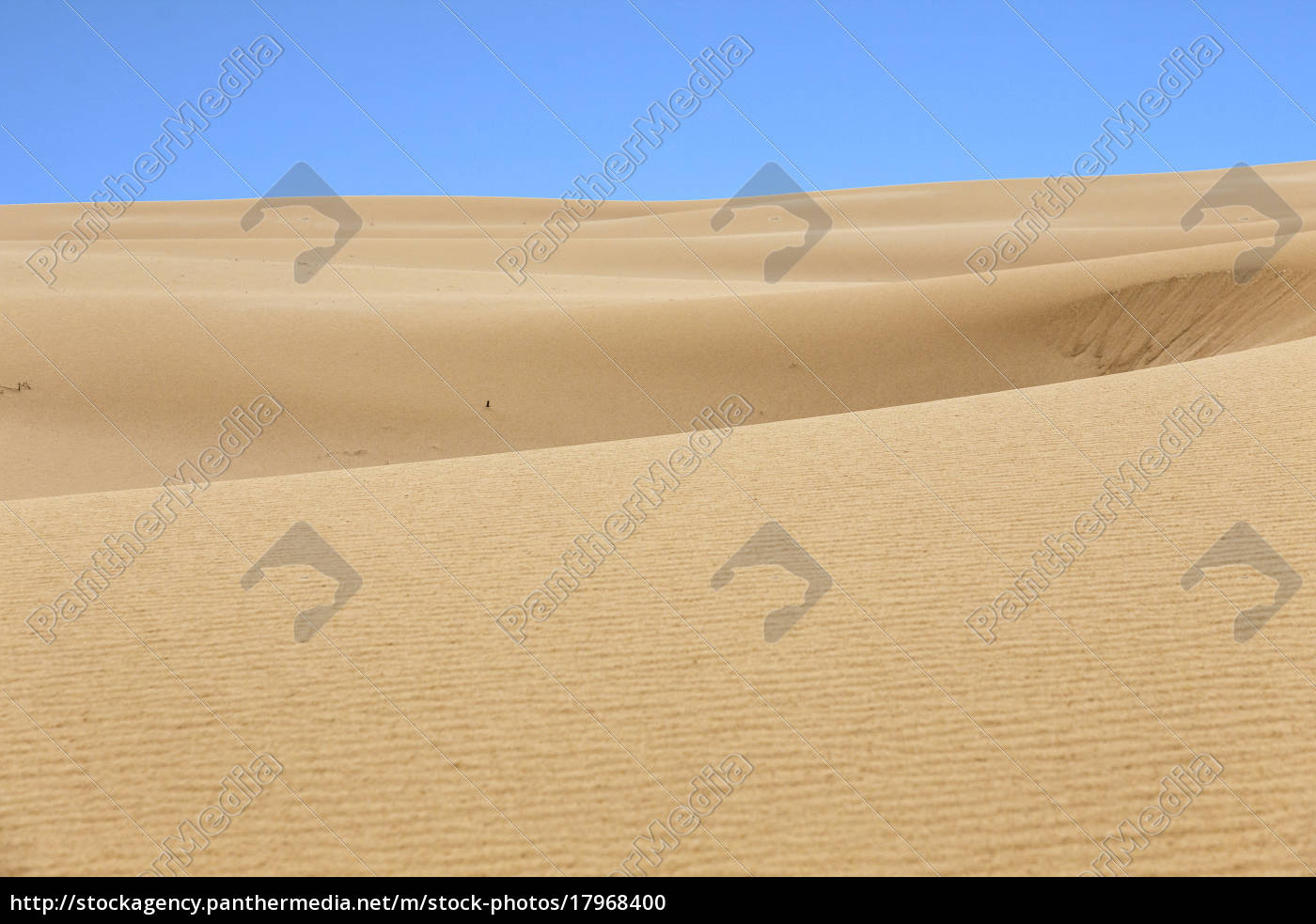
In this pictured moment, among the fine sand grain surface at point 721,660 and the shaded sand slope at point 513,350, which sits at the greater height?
the shaded sand slope at point 513,350

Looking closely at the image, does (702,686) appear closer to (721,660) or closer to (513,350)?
(721,660)

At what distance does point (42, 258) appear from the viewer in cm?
2786

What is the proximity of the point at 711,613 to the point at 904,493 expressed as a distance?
218 centimetres

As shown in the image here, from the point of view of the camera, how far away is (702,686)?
5.00 metres

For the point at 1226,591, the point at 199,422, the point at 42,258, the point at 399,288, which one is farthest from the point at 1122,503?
the point at 42,258

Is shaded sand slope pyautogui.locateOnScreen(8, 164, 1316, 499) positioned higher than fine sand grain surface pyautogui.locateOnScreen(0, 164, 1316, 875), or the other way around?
shaded sand slope pyautogui.locateOnScreen(8, 164, 1316, 499)

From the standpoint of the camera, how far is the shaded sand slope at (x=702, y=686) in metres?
4.05

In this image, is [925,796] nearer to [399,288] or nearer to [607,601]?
[607,601]

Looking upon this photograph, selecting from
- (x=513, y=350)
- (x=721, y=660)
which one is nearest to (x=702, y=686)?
(x=721, y=660)

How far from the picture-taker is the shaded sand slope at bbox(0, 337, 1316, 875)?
13.3 feet

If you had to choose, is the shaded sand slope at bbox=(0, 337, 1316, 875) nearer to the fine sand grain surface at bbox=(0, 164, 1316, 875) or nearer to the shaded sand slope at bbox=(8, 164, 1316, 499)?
the fine sand grain surface at bbox=(0, 164, 1316, 875)

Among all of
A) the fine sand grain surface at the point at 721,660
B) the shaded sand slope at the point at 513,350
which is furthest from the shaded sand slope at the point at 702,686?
the shaded sand slope at the point at 513,350

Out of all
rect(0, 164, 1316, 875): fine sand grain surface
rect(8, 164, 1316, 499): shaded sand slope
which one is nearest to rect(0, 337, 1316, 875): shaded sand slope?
rect(0, 164, 1316, 875): fine sand grain surface

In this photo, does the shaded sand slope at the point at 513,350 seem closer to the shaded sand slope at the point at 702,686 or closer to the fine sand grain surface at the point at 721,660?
the fine sand grain surface at the point at 721,660
